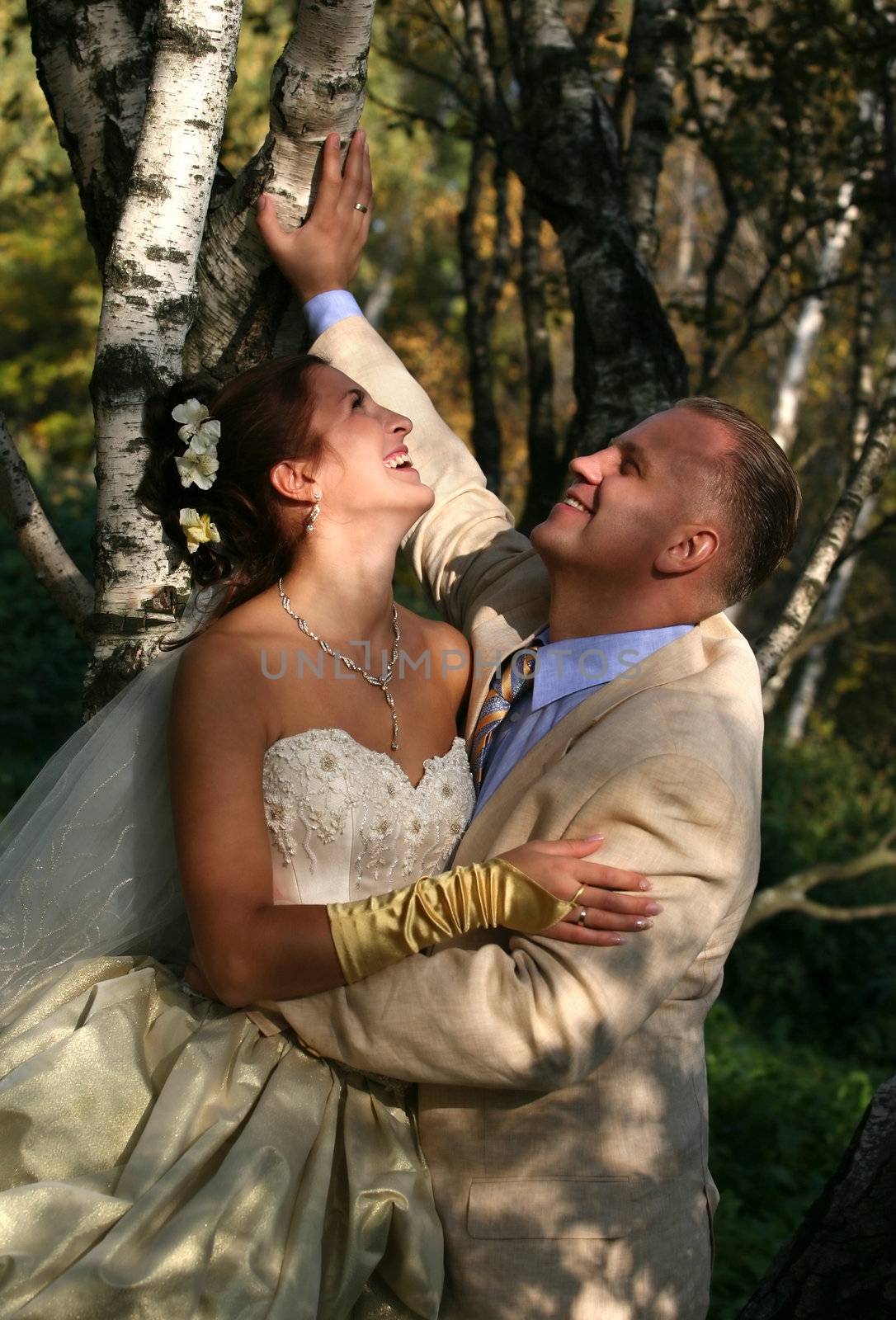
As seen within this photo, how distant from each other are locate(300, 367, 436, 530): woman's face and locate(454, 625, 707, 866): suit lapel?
57cm

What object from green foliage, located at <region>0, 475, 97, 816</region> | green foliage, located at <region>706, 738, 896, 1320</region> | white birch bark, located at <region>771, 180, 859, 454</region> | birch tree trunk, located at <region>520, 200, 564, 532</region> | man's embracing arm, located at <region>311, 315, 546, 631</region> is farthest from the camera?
white birch bark, located at <region>771, 180, 859, 454</region>

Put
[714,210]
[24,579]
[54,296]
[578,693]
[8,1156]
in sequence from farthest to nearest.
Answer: [54,296] → [714,210] → [24,579] → [578,693] → [8,1156]

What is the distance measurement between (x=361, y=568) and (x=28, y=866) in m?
0.88

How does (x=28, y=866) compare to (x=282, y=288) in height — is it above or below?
below

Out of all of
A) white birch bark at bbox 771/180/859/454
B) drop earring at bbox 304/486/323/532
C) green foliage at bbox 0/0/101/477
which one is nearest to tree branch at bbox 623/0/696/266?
drop earring at bbox 304/486/323/532

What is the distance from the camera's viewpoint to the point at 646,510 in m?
2.66

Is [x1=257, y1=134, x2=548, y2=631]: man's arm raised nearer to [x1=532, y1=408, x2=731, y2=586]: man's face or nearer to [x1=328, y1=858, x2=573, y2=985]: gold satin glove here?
[x1=532, y1=408, x2=731, y2=586]: man's face

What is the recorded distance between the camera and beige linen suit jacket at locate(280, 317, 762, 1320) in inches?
82.3

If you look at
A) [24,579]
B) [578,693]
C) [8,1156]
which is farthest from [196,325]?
[24,579]

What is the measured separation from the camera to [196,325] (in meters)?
2.72

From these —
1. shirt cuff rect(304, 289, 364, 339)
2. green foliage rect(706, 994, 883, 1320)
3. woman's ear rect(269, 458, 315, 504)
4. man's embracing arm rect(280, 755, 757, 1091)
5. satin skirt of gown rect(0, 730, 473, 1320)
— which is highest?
shirt cuff rect(304, 289, 364, 339)

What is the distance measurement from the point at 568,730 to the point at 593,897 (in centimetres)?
43

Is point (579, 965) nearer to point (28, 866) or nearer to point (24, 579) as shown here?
point (28, 866)

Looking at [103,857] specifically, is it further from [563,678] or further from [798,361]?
[798,361]
